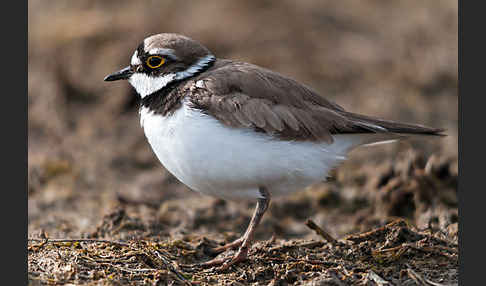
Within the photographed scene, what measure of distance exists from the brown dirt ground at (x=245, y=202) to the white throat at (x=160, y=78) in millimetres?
1540

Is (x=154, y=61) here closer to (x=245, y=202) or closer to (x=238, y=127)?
(x=238, y=127)

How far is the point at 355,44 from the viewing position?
41.2 ft

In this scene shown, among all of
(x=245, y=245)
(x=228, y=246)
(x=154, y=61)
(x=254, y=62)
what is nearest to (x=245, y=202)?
(x=228, y=246)

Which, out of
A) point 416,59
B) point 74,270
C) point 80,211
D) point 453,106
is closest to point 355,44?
point 416,59

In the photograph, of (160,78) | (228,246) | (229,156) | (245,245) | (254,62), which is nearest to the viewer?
(229,156)

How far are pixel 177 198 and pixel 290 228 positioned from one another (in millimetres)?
1840

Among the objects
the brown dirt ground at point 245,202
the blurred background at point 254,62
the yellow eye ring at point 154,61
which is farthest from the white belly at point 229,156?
the blurred background at point 254,62

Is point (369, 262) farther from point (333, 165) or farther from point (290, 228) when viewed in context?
point (290, 228)

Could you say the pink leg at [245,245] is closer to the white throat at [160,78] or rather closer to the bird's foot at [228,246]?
the bird's foot at [228,246]

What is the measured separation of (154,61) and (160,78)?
0.22m

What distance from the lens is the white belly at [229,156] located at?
5.50 m

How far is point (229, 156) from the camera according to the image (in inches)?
216

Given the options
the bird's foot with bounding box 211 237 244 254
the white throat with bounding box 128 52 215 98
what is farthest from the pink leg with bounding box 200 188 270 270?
the white throat with bounding box 128 52 215 98

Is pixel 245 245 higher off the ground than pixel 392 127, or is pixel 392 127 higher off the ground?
pixel 392 127
